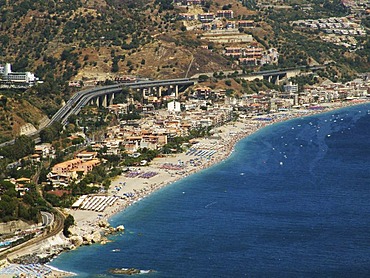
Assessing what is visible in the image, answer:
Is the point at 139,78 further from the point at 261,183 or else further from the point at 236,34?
the point at 261,183

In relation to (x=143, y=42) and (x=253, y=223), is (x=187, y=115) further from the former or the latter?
(x=253, y=223)

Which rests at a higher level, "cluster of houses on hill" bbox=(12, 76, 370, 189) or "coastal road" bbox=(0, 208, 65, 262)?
"cluster of houses on hill" bbox=(12, 76, 370, 189)

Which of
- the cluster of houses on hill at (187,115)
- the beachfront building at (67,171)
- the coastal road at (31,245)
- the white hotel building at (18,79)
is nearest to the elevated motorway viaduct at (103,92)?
the cluster of houses on hill at (187,115)

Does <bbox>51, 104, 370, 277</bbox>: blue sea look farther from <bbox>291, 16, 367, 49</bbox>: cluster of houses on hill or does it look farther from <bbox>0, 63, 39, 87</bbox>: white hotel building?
<bbox>291, 16, 367, 49</bbox>: cluster of houses on hill

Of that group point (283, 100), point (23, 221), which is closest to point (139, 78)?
point (283, 100)

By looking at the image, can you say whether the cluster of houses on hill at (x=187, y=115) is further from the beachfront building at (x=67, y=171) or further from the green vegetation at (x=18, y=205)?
the green vegetation at (x=18, y=205)

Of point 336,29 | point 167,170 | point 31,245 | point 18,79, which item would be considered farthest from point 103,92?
point 336,29

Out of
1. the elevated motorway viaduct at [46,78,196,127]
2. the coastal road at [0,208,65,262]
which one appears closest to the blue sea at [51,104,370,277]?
the coastal road at [0,208,65,262]
